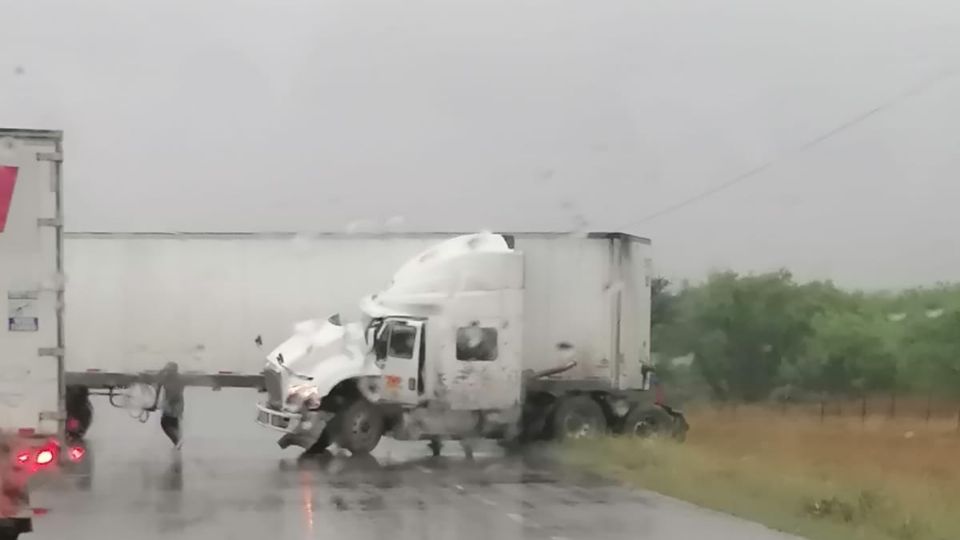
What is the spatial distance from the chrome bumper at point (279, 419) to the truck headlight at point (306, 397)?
0.21 meters

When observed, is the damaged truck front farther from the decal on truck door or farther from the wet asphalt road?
the decal on truck door

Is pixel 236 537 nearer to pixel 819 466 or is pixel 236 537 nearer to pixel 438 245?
pixel 819 466

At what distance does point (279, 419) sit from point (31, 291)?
11.7 m

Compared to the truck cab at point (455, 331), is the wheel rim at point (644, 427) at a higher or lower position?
lower

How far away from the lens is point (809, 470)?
661 inches

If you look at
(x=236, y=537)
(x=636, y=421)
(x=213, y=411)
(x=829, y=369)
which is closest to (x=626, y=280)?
(x=636, y=421)

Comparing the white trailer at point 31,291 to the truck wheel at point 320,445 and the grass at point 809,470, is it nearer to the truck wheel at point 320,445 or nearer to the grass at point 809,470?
the grass at point 809,470

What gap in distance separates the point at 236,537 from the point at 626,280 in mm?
11881

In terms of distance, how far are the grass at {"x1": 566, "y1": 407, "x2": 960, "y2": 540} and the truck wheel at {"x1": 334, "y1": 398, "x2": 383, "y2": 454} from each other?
3.35 m

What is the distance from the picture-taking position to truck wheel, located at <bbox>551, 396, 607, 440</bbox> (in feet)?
72.7

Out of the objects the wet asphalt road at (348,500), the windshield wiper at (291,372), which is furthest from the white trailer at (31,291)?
the windshield wiper at (291,372)

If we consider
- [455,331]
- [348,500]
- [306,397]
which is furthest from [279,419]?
[348,500]

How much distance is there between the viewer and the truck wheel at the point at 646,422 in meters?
22.5

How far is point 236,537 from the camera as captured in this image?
480 inches
